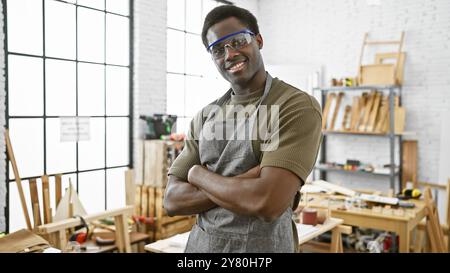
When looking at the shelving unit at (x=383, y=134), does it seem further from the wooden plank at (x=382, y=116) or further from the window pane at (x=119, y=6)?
the window pane at (x=119, y=6)

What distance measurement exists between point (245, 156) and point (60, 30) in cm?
367

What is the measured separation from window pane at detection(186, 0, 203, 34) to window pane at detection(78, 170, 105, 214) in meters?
2.60

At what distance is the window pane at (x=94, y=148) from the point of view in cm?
470

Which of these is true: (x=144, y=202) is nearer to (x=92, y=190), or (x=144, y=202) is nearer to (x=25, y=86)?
(x=92, y=190)

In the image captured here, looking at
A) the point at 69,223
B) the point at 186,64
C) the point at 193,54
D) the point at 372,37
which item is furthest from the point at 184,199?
the point at 372,37

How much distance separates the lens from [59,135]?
175 inches

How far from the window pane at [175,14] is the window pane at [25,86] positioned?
211 centimetres

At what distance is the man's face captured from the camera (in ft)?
4.91

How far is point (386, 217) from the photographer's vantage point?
12.1 feet

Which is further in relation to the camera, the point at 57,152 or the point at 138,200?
the point at 138,200

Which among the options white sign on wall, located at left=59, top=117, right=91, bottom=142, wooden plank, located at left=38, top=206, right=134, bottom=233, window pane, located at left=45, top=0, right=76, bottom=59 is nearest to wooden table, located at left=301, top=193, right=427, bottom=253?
wooden plank, located at left=38, top=206, right=134, bottom=233

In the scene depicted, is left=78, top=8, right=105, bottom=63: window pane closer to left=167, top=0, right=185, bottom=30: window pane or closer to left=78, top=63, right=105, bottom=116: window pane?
left=78, top=63, right=105, bottom=116: window pane

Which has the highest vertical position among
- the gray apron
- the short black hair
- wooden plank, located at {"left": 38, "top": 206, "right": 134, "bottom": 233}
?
the short black hair
